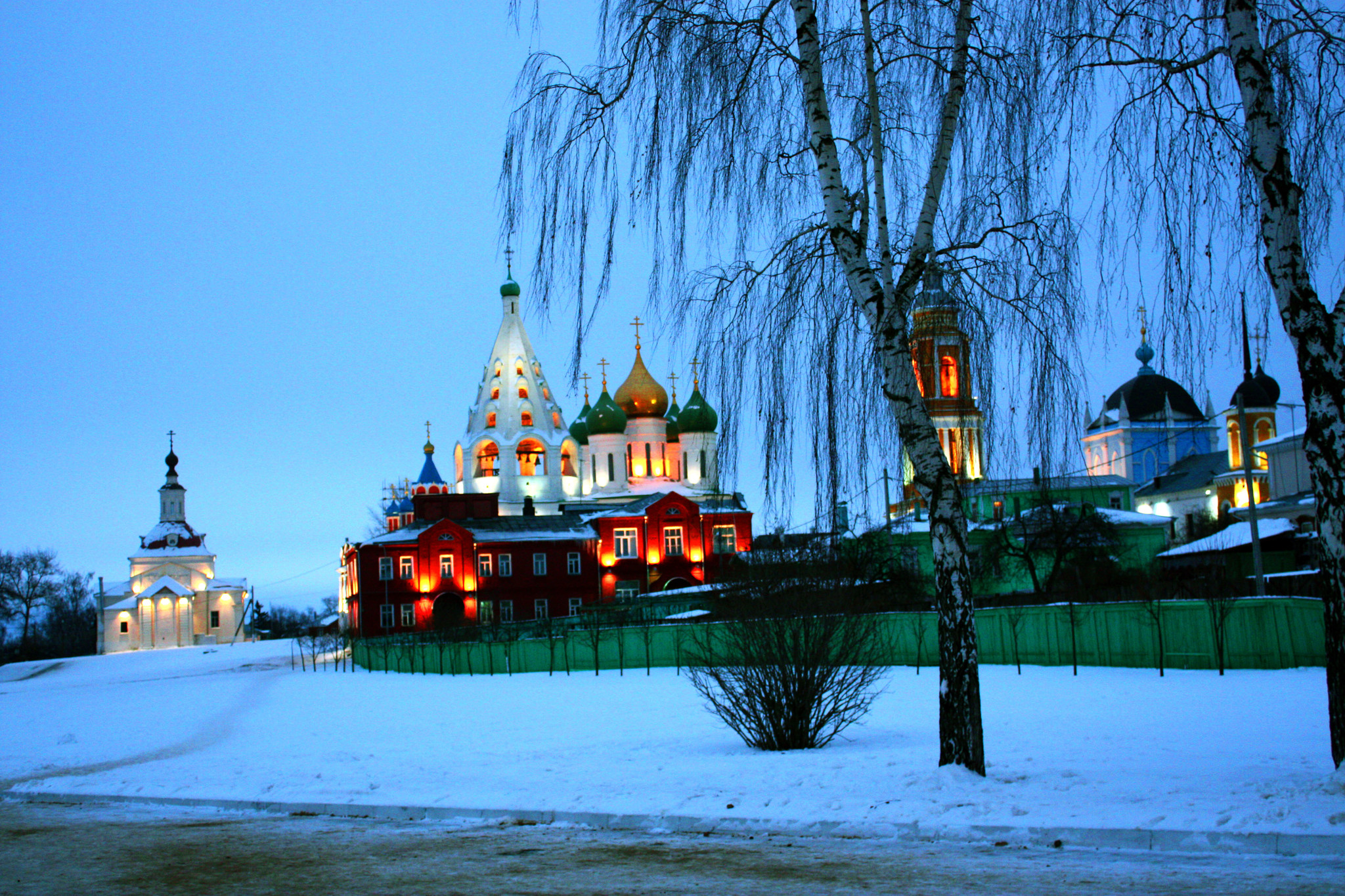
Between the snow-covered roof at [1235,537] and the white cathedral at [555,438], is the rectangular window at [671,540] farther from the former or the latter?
the snow-covered roof at [1235,537]

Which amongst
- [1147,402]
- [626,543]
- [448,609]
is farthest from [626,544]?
[1147,402]

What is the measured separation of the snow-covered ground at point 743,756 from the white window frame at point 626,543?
1497 inches

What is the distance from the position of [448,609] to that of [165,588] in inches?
1385

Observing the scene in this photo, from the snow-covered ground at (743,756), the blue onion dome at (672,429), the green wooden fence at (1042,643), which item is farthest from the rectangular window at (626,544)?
the snow-covered ground at (743,756)

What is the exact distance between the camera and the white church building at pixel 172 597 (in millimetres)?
88125

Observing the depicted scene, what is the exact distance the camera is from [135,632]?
88.2 m

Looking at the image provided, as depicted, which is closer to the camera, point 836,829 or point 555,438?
point 836,829

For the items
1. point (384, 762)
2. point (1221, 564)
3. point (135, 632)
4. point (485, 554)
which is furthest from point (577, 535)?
point (384, 762)

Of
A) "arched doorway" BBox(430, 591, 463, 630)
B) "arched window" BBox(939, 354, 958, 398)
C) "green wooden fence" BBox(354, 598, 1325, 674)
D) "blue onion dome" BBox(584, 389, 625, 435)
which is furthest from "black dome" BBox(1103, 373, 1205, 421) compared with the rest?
"arched window" BBox(939, 354, 958, 398)

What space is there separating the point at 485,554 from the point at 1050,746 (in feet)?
180

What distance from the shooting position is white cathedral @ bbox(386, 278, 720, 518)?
271ft

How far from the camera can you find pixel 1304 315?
9047 mm

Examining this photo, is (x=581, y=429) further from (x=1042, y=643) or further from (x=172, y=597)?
(x=1042, y=643)

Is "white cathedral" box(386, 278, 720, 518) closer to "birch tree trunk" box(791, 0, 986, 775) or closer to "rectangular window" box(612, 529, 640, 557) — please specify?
"rectangular window" box(612, 529, 640, 557)
